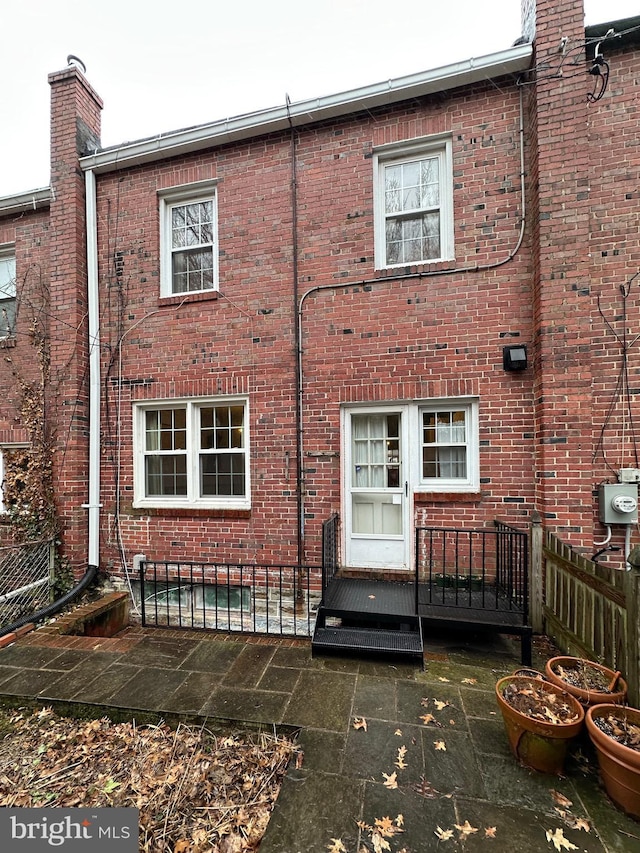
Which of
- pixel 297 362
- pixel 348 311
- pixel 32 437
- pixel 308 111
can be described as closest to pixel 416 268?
pixel 348 311

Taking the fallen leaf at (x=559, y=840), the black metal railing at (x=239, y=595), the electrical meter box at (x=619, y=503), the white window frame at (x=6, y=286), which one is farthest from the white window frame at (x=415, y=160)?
the white window frame at (x=6, y=286)

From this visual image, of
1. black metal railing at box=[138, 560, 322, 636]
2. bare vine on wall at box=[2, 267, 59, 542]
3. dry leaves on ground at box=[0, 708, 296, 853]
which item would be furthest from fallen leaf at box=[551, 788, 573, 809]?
bare vine on wall at box=[2, 267, 59, 542]

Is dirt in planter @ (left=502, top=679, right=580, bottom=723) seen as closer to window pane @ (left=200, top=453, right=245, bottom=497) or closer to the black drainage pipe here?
window pane @ (left=200, top=453, right=245, bottom=497)

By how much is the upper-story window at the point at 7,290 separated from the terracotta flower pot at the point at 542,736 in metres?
8.33

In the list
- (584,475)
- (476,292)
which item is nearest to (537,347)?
(476,292)

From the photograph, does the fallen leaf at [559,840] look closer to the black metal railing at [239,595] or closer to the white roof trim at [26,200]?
the black metal railing at [239,595]

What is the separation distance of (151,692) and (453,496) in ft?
11.7

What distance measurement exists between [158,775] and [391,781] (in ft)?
4.73

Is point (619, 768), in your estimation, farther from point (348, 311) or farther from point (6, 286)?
point (6, 286)

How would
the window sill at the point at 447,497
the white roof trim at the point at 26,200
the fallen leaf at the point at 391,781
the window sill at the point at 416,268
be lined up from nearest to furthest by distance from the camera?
the fallen leaf at the point at 391,781 < the window sill at the point at 447,497 < the window sill at the point at 416,268 < the white roof trim at the point at 26,200

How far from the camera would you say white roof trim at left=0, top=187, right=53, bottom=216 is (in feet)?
19.3

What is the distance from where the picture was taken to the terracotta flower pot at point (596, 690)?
8.07 feet

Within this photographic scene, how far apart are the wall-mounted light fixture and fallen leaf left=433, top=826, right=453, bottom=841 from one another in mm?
A: 4000

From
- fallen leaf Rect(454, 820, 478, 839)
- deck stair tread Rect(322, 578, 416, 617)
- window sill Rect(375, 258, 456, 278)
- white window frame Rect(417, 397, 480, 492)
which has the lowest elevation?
fallen leaf Rect(454, 820, 478, 839)
